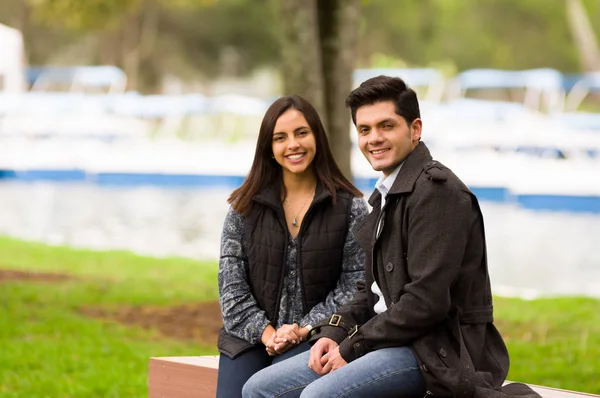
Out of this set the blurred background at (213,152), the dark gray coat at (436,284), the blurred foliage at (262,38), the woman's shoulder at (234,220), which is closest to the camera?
the dark gray coat at (436,284)

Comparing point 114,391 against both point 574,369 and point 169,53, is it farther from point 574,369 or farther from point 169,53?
point 169,53

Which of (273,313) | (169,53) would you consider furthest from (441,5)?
(273,313)

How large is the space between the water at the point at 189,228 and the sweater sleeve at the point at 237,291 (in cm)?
584

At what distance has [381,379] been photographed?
10.1 feet

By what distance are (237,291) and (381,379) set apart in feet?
3.18

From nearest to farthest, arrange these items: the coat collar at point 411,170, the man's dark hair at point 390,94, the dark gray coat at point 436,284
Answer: the dark gray coat at point 436,284
the coat collar at point 411,170
the man's dark hair at point 390,94

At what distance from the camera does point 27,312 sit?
769 centimetres

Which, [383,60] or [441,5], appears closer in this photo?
[383,60]

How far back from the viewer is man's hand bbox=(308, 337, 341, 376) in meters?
3.36

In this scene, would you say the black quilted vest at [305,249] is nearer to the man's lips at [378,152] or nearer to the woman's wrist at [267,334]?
the woman's wrist at [267,334]

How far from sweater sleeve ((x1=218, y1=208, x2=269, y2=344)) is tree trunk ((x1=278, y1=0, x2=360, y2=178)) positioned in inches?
129

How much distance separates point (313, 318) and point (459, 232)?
0.96 m

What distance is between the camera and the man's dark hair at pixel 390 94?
129 inches

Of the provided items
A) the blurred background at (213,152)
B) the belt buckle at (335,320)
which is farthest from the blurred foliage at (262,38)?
the belt buckle at (335,320)
